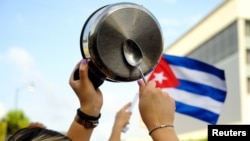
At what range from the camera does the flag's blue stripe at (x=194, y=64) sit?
774cm

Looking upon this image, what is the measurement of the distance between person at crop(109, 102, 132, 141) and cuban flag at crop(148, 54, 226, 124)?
3.97 metres

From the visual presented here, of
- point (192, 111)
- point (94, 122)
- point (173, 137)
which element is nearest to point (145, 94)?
point (173, 137)

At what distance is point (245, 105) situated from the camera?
1919 inches

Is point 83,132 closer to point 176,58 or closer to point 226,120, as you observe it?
point 176,58

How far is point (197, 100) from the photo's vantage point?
7844 millimetres

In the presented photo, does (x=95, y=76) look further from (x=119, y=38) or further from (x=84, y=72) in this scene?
(x=119, y=38)

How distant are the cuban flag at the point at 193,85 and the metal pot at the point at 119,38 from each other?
558cm

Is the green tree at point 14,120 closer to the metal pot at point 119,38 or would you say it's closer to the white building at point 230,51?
Result: the white building at point 230,51

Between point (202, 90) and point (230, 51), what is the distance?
4252 cm

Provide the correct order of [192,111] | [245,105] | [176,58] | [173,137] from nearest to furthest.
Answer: [173,137]
[192,111]
[176,58]
[245,105]

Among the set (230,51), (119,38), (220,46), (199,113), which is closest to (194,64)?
(199,113)

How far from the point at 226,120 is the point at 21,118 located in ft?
57.5

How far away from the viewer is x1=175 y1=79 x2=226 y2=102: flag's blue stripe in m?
7.53

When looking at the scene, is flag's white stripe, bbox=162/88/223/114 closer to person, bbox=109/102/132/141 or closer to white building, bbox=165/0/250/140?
person, bbox=109/102/132/141
